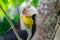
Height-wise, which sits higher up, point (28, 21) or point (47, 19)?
point (47, 19)

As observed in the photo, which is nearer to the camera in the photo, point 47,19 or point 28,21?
point 47,19

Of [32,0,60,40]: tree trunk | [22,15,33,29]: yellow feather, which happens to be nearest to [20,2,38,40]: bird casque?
[22,15,33,29]: yellow feather

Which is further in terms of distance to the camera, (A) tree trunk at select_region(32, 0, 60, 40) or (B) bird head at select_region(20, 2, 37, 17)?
(B) bird head at select_region(20, 2, 37, 17)

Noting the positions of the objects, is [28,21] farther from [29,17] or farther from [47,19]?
[47,19]

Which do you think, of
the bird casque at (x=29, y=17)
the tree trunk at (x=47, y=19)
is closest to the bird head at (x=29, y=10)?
the bird casque at (x=29, y=17)

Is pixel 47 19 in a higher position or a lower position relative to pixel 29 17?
higher

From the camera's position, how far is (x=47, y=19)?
0.61 meters

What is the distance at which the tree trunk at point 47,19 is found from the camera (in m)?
0.60

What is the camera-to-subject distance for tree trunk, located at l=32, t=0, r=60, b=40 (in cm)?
60

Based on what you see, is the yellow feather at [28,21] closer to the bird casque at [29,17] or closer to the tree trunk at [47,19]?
the bird casque at [29,17]

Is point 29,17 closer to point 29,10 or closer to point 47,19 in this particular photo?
point 29,10

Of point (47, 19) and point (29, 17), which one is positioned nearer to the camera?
point (47, 19)

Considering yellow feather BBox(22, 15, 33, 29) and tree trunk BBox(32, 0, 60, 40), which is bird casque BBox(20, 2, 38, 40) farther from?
tree trunk BBox(32, 0, 60, 40)

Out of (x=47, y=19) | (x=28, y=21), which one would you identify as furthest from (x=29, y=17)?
(x=47, y=19)
